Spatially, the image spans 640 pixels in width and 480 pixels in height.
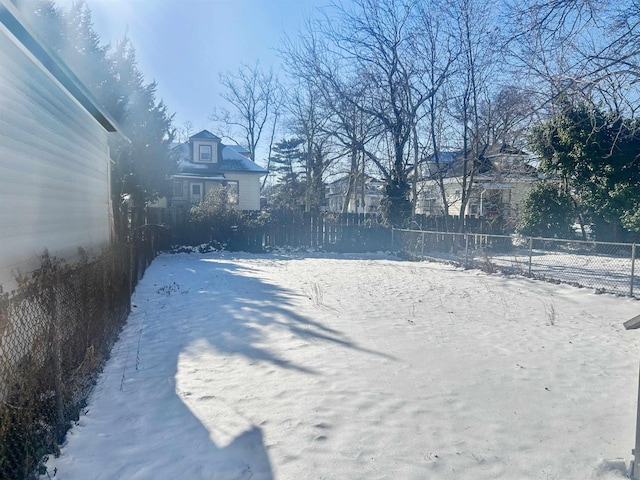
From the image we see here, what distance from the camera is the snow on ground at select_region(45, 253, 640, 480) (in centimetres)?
275

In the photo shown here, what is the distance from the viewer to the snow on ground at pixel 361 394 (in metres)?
2.75

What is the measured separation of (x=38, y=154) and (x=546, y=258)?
13264mm

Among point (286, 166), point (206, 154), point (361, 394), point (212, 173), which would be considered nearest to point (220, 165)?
point (206, 154)

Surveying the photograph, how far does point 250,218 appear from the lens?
18219 mm

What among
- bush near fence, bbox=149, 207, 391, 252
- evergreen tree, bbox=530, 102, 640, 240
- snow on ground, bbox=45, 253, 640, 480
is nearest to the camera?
snow on ground, bbox=45, 253, 640, 480

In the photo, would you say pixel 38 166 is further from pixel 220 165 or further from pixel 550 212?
pixel 220 165

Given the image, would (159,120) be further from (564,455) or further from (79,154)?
(564,455)

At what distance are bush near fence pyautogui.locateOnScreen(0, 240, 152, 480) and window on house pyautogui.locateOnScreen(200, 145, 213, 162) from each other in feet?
83.4

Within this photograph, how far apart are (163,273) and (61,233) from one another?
242 inches

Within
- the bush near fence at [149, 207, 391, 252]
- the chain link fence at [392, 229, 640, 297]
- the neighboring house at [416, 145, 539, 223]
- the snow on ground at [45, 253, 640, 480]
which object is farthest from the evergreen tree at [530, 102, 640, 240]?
the bush near fence at [149, 207, 391, 252]

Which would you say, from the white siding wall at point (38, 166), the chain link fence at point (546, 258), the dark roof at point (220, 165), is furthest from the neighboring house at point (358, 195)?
the white siding wall at point (38, 166)

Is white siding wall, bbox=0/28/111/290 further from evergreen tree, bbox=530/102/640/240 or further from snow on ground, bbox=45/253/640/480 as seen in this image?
evergreen tree, bbox=530/102/640/240

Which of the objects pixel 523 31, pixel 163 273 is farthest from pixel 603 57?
pixel 163 273

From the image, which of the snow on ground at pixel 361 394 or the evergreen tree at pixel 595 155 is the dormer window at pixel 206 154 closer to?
the evergreen tree at pixel 595 155
